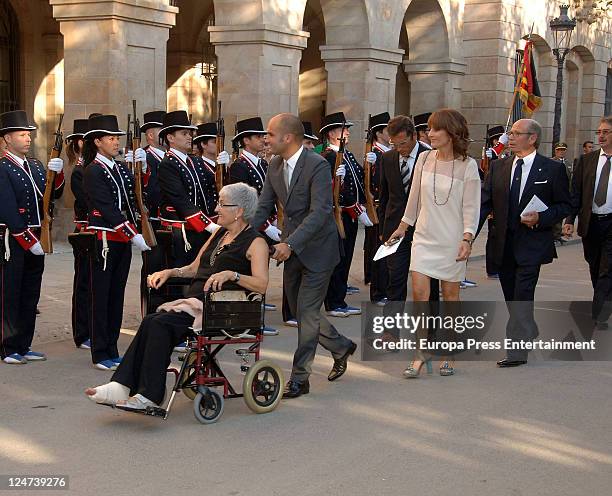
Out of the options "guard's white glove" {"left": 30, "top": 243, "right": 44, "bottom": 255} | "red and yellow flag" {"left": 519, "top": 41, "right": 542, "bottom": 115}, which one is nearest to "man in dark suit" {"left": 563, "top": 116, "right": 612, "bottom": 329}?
"guard's white glove" {"left": 30, "top": 243, "right": 44, "bottom": 255}

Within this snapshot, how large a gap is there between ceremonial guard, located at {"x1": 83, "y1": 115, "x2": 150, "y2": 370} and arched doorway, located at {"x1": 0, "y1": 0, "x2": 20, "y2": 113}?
13743 mm

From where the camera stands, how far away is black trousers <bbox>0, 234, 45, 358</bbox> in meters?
7.50

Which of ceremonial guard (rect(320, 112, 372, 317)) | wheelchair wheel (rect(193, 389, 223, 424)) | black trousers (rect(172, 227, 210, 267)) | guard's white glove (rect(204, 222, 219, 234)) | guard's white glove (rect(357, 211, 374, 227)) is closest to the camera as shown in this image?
wheelchair wheel (rect(193, 389, 223, 424))

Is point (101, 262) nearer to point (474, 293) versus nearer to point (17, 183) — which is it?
point (17, 183)

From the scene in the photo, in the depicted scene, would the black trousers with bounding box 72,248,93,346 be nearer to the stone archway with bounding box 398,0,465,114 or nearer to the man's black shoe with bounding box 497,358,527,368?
the man's black shoe with bounding box 497,358,527,368

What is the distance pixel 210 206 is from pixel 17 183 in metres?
1.73

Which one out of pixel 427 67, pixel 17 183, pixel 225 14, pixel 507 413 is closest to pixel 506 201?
pixel 507 413

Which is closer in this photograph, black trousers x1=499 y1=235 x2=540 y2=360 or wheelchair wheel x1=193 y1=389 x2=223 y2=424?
wheelchair wheel x1=193 y1=389 x2=223 y2=424

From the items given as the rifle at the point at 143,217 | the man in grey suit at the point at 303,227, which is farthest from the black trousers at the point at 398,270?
the rifle at the point at 143,217

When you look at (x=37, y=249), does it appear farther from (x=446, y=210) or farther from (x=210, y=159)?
(x=446, y=210)

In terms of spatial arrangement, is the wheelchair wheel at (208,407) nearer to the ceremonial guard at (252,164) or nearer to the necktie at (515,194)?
the necktie at (515,194)

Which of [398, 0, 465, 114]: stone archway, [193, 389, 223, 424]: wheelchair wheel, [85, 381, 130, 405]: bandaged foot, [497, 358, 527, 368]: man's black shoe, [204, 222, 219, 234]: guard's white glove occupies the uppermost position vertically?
[398, 0, 465, 114]: stone archway

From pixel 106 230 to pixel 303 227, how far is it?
170 cm

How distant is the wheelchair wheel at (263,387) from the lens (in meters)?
6.15
